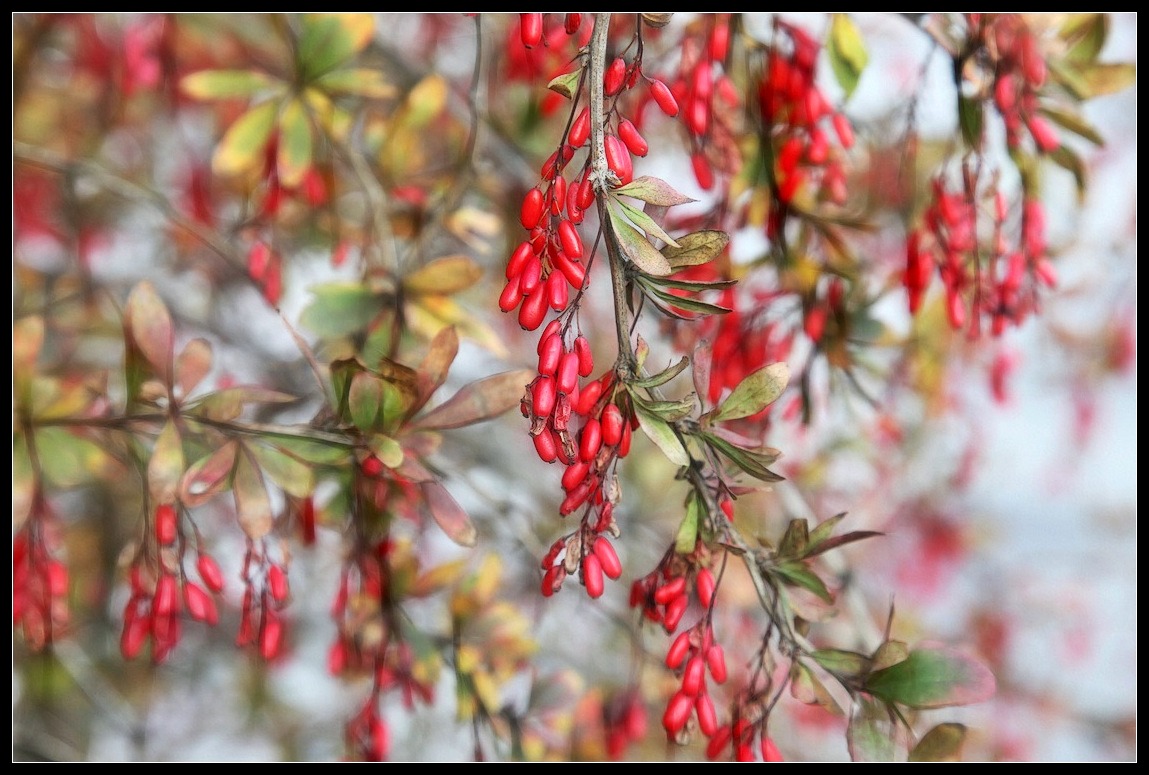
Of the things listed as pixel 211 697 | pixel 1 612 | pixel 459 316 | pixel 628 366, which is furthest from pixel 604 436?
pixel 211 697

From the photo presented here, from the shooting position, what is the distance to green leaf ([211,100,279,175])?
70 centimetres

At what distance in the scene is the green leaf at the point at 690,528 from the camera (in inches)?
16.8

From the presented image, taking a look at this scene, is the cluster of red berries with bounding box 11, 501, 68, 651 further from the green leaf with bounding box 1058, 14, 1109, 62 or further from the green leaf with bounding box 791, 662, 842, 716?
the green leaf with bounding box 1058, 14, 1109, 62

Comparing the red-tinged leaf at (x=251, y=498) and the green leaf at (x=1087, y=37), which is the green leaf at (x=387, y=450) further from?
the green leaf at (x=1087, y=37)

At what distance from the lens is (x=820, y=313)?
68 centimetres

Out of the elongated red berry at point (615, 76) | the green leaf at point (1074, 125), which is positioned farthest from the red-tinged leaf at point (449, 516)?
the green leaf at point (1074, 125)

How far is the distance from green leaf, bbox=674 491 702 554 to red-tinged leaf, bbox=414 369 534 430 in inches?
4.9

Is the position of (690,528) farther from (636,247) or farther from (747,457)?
(636,247)

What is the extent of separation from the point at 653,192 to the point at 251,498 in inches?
12.4

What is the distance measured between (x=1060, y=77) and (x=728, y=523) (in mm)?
421

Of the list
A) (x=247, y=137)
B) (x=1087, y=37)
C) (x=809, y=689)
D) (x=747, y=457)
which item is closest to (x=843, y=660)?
(x=809, y=689)

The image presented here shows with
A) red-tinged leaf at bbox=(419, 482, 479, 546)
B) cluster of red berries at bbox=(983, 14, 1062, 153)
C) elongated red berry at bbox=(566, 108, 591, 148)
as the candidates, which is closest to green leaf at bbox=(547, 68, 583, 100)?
elongated red berry at bbox=(566, 108, 591, 148)

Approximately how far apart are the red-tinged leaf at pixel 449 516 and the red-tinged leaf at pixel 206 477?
0.38ft
